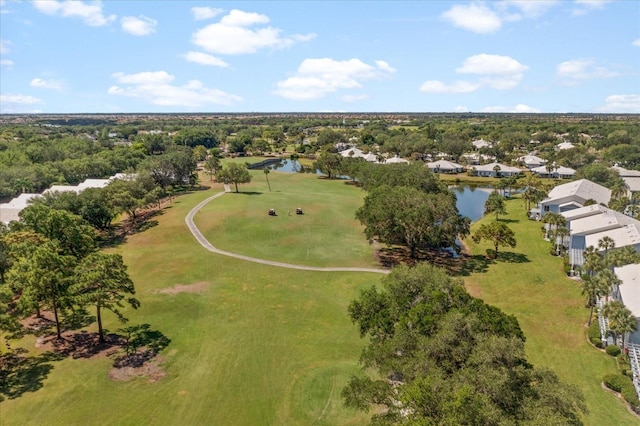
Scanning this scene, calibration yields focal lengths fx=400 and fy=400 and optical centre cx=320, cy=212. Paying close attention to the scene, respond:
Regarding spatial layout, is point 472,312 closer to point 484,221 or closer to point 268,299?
point 268,299

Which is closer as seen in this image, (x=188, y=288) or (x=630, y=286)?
(x=630, y=286)

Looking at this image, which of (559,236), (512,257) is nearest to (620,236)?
(559,236)

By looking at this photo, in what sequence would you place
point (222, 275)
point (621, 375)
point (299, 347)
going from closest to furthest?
point (621, 375) → point (299, 347) → point (222, 275)

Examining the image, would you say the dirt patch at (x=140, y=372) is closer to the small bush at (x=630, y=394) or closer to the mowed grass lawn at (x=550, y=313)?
the mowed grass lawn at (x=550, y=313)

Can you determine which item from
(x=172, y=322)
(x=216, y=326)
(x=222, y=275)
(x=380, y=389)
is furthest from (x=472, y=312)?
(x=222, y=275)

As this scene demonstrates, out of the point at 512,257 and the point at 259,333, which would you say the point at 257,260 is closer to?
the point at 259,333

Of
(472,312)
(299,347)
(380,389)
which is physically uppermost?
(472,312)

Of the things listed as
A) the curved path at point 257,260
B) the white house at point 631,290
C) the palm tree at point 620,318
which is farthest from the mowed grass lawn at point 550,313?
the curved path at point 257,260
